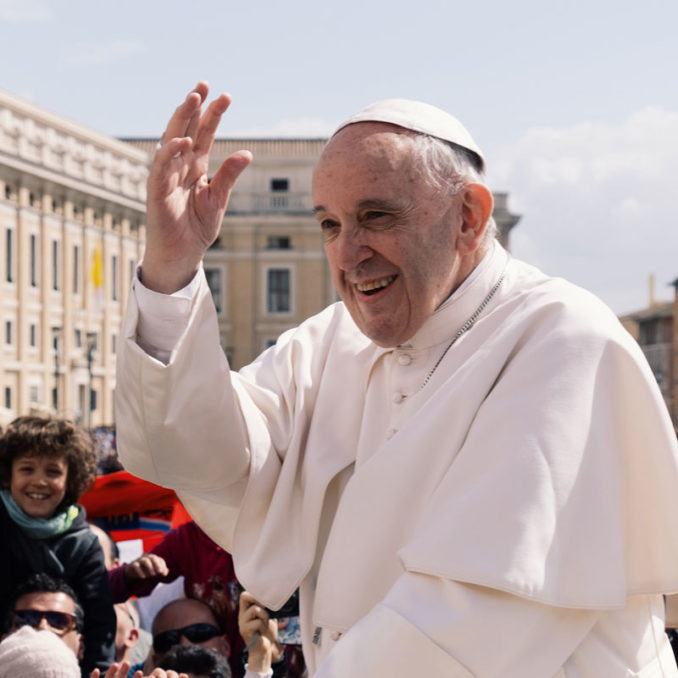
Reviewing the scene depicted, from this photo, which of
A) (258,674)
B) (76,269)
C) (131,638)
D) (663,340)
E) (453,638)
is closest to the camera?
(453,638)

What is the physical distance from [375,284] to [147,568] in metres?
2.68

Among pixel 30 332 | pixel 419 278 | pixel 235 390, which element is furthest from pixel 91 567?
pixel 30 332

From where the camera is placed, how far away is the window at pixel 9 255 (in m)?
48.7

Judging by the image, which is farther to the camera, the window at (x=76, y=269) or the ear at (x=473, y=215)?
the window at (x=76, y=269)

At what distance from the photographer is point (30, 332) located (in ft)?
164

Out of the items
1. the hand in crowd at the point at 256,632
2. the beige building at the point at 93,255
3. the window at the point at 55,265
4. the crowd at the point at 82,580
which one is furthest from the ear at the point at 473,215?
the window at the point at 55,265

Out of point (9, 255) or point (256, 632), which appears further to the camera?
point (9, 255)

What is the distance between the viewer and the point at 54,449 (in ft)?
15.6

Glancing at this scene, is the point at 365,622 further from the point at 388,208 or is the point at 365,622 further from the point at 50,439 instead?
the point at 50,439

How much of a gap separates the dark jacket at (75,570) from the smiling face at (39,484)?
0.07 meters

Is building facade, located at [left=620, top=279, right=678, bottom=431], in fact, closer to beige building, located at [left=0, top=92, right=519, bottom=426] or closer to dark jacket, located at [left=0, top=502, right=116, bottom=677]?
beige building, located at [left=0, top=92, right=519, bottom=426]

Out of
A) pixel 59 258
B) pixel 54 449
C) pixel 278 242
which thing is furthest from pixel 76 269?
pixel 54 449

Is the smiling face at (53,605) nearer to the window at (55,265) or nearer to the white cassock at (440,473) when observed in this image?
the white cassock at (440,473)

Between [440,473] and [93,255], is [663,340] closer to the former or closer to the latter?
[93,255]
